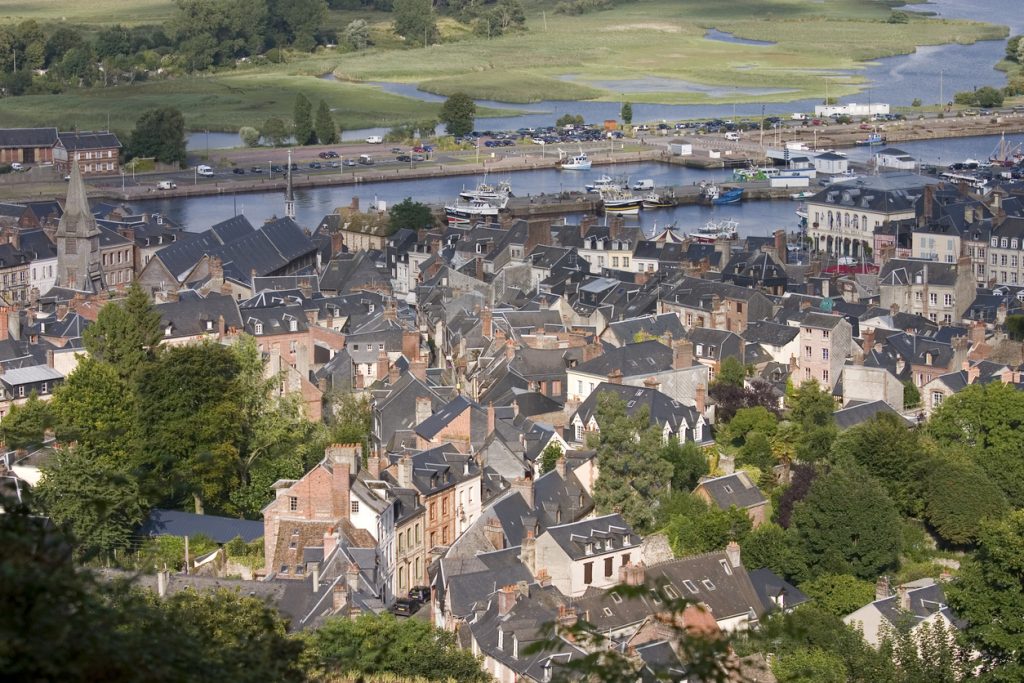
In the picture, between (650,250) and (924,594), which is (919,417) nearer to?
(924,594)

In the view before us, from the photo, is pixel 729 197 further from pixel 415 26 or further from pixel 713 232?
pixel 415 26

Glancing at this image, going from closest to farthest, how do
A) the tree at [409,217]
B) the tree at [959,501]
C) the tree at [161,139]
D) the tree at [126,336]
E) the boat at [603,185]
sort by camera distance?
the tree at [959,501]
the tree at [126,336]
the tree at [409,217]
the boat at [603,185]
the tree at [161,139]

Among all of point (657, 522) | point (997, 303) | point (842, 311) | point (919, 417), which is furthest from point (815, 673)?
point (997, 303)

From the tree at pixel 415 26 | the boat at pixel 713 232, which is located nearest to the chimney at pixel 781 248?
the boat at pixel 713 232

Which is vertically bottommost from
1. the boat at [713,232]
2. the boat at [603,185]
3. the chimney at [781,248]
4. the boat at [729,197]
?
the boat at [729,197]

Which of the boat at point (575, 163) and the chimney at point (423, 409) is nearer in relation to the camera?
the chimney at point (423, 409)

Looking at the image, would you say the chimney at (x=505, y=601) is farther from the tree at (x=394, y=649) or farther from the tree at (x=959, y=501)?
the tree at (x=959, y=501)
